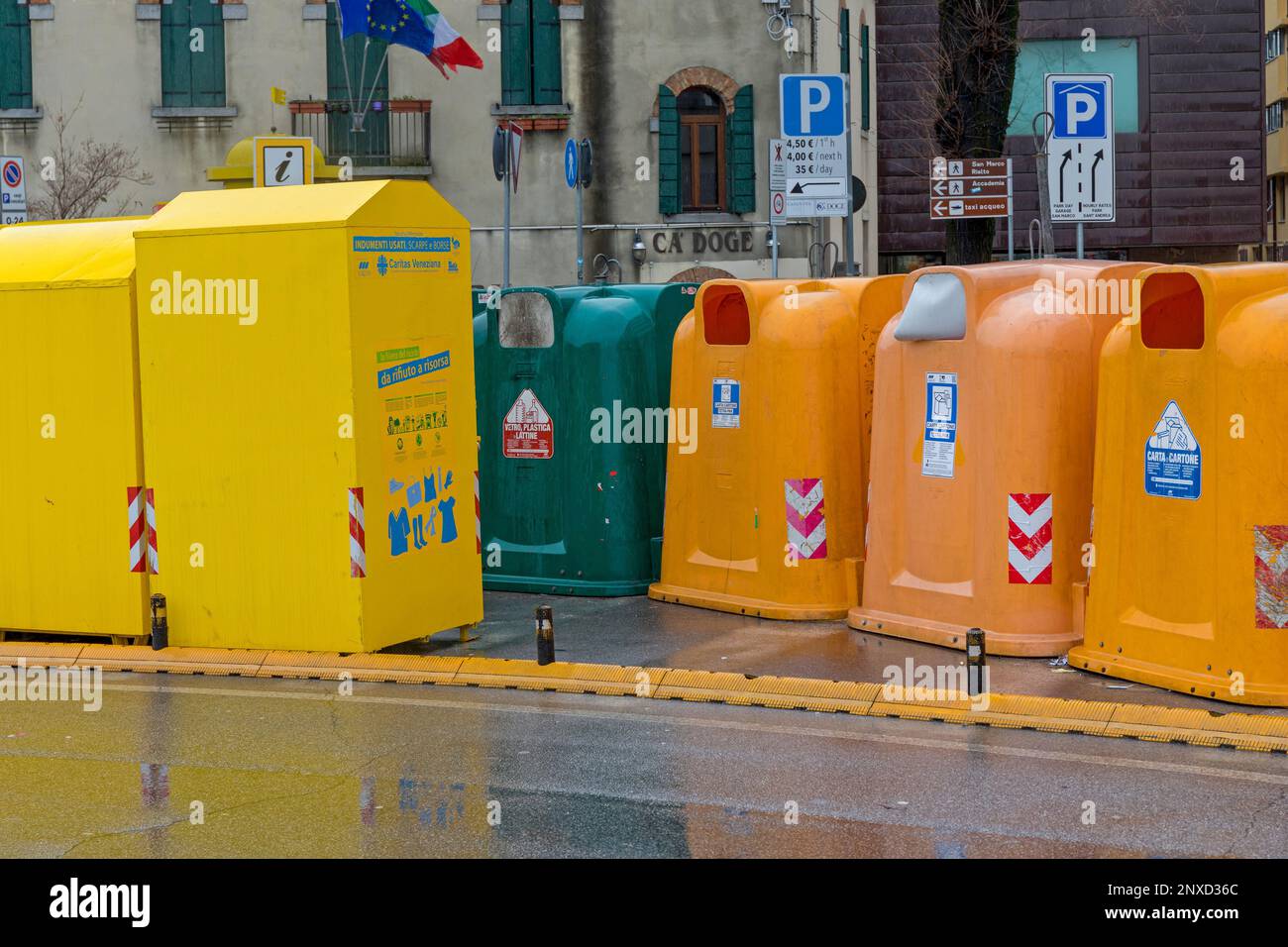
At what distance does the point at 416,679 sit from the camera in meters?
9.56

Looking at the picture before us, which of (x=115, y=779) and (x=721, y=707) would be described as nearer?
(x=115, y=779)

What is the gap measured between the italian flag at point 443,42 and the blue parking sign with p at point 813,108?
995cm

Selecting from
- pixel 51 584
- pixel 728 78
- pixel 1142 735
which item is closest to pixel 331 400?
pixel 51 584

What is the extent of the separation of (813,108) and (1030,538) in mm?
6316

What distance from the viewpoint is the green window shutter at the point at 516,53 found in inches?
1087

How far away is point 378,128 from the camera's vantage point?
27781 mm

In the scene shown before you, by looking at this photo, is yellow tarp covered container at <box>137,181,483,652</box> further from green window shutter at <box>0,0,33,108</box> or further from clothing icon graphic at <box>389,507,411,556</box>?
green window shutter at <box>0,0,33,108</box>

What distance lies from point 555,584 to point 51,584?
3.16 meters

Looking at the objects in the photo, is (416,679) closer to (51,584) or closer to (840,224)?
(51,584)

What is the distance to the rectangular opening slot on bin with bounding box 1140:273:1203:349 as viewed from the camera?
885 centimetres

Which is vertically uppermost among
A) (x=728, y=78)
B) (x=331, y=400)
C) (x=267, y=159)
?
(x=728, y=78)

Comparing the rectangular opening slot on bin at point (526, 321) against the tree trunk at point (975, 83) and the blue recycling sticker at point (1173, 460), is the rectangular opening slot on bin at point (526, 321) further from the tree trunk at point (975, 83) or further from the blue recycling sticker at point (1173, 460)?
the tree trunk at point (975, 83)

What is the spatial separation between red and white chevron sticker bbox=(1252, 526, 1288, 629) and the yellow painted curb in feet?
1.47

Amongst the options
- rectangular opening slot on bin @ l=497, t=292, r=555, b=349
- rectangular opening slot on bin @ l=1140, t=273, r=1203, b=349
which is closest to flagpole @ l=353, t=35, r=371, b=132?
rectangular opening slot on bin @ l=497, t=292, r=555, b=349
